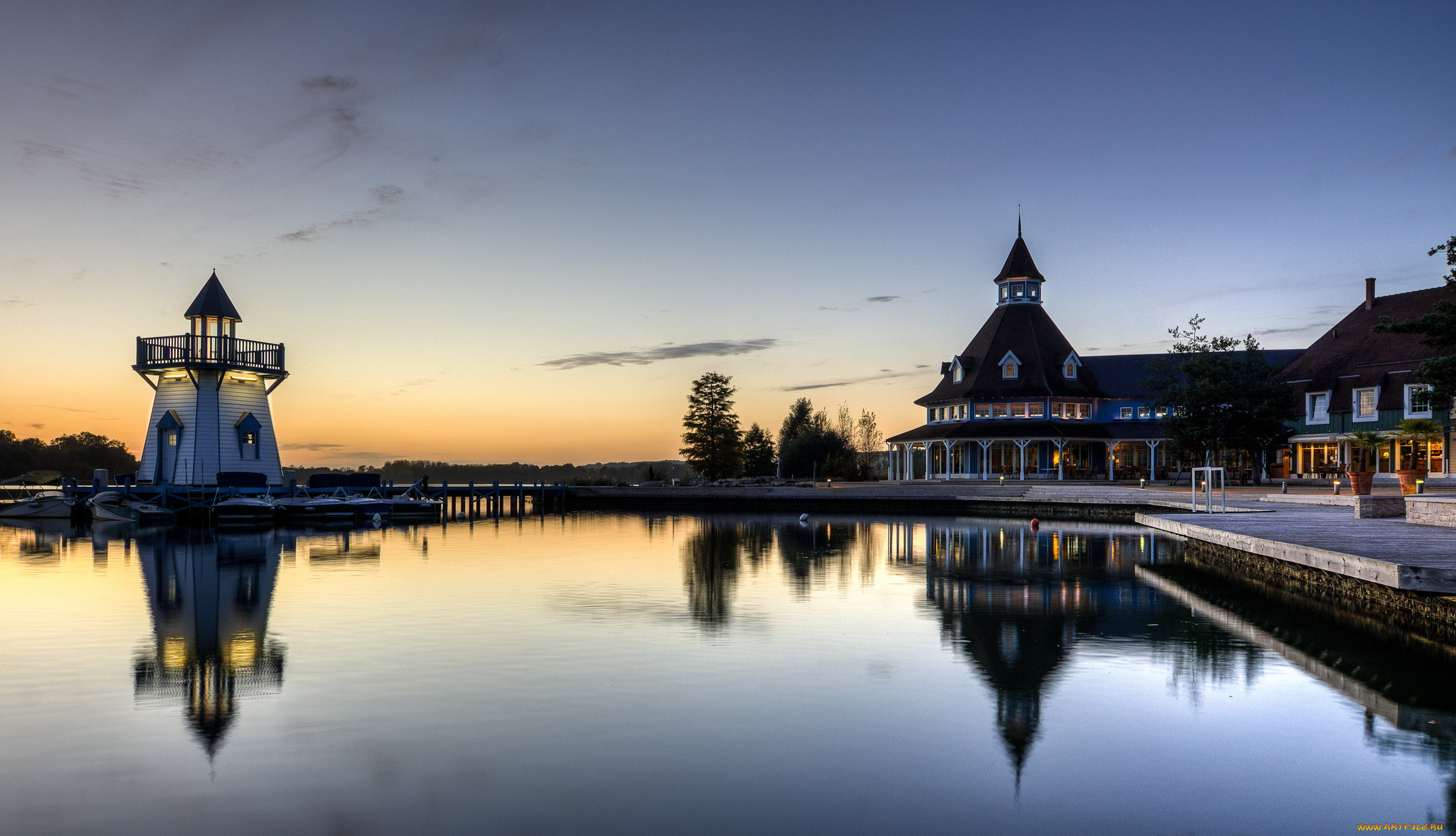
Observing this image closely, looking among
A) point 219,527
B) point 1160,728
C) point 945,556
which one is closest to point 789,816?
point 1160,728

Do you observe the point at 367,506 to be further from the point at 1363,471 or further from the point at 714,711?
the point at 1363,471

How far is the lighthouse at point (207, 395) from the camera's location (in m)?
42.6

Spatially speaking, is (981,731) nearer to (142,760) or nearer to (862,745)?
(862,745)

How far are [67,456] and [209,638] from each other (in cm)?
9869

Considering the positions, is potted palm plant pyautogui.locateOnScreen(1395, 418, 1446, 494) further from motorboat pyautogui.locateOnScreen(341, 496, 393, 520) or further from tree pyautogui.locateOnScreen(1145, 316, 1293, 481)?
motorboat pyautogui.locateOnScreen(341, 496, 393, 520)

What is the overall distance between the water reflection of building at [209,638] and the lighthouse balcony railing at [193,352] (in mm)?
14356

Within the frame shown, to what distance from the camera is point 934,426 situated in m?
57.4

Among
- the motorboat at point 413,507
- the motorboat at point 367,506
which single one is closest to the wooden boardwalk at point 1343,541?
the motorboat at point 367,506

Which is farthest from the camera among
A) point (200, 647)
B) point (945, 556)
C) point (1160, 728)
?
point (945, 556)

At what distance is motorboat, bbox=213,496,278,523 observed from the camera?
1657 inches

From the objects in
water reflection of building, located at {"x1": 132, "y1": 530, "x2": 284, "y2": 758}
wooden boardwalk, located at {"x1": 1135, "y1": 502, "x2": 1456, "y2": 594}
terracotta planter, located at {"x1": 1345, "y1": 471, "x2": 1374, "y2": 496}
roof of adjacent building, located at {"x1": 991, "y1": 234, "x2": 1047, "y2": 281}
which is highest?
roof of adjacent building, located at {"x1": 991, "y1": 234, "x2": 1047, "y2": 281}

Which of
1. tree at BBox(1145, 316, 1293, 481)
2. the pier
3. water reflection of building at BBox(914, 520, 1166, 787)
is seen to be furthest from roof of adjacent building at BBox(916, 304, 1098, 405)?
the pier

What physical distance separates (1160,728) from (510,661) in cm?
842

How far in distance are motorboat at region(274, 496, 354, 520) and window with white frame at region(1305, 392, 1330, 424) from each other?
158ft
